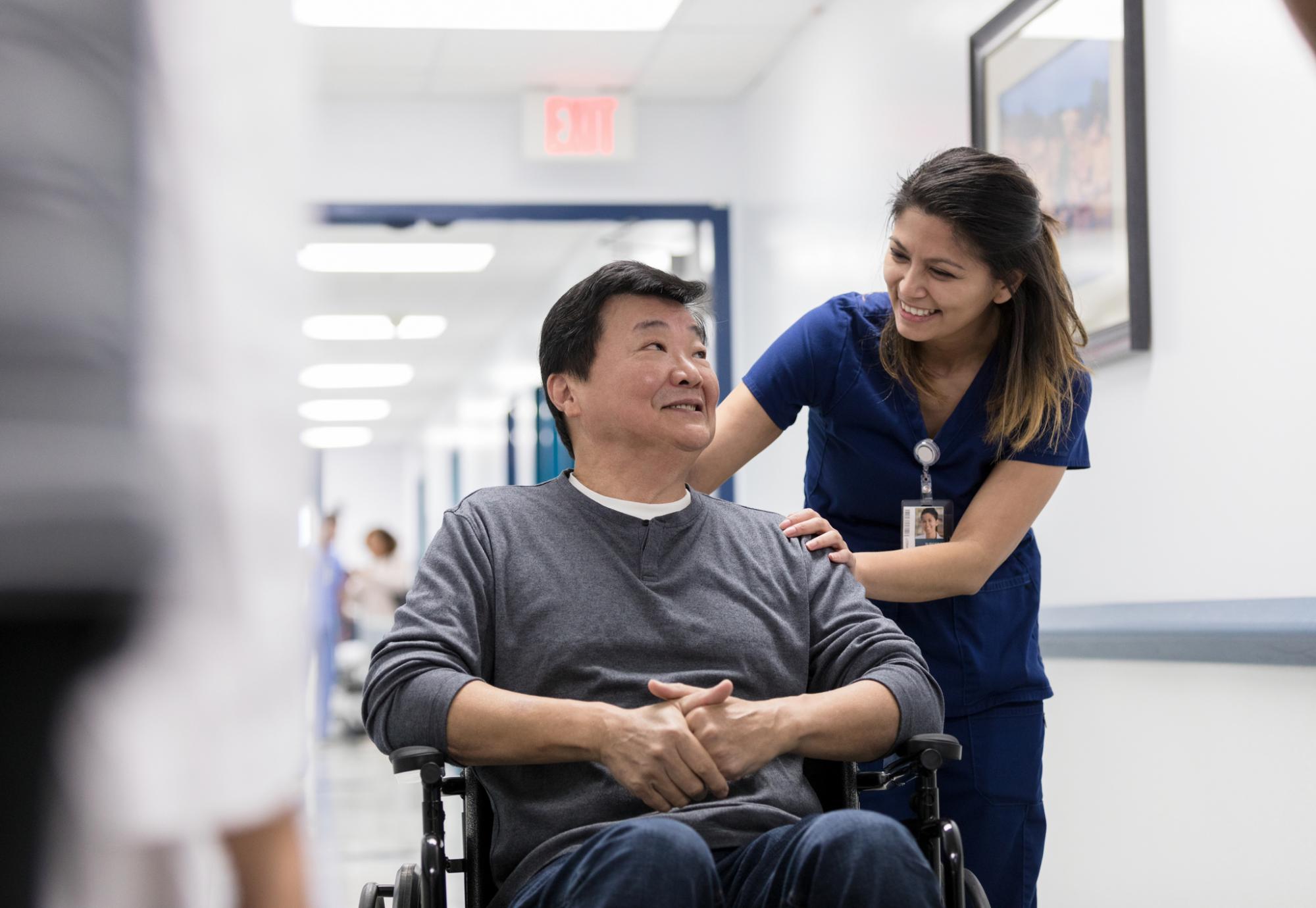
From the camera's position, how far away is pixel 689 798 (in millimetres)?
1509

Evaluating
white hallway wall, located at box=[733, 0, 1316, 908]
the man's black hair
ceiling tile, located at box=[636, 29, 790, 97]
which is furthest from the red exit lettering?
the man's black hair

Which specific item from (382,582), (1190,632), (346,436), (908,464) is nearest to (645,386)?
(908,464)

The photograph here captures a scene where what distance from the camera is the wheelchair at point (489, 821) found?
1.43m

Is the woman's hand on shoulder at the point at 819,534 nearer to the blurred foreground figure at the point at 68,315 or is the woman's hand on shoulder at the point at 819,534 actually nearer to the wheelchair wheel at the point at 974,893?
the wheelchair wheel at the point at 974,893

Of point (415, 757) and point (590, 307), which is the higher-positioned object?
point (590, 307)

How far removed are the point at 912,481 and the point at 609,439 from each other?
1.54 feet

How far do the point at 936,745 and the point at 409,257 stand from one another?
716 centimetres

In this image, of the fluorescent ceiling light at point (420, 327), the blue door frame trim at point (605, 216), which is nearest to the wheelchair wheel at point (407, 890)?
the blue door frame trim at point (605, 216)

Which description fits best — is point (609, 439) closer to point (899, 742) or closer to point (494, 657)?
point (494, 657)

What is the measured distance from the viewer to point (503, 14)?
4547mm

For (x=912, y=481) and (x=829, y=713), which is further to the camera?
(x=912, y=481)

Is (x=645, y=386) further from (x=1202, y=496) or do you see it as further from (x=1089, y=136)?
(x=1089, y=136)

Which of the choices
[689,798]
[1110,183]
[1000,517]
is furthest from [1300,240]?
[689,798]

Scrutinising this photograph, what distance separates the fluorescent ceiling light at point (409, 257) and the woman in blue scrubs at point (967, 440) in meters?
6.03
